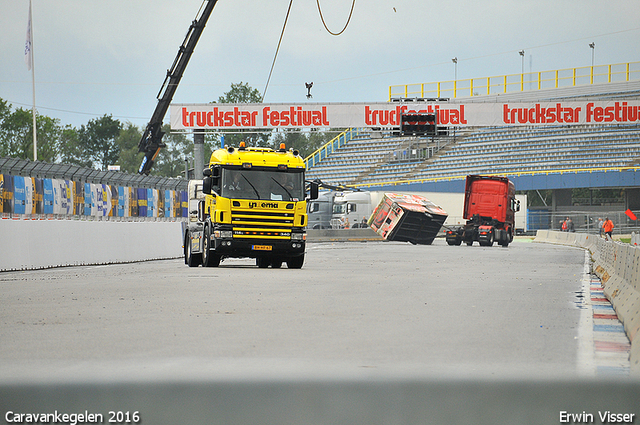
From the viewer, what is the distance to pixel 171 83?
1847 inches

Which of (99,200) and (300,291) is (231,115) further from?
(300,291)

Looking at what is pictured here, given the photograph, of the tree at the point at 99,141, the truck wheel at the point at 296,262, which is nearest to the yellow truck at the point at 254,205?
the truck wheel at the point at 296,262

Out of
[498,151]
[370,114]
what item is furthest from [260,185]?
[498,151]

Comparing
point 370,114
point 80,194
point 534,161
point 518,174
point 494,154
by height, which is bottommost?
point 80,194

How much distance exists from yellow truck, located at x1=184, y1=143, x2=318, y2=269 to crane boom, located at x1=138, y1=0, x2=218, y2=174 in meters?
27.3

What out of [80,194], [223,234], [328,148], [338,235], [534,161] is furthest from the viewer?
[328,148]

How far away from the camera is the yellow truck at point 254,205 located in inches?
765

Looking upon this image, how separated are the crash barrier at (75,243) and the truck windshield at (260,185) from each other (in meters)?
3.74

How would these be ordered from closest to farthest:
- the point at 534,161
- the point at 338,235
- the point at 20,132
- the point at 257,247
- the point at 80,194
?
the point at 257,247
the point at 80,194
the point at 338,235
the point at 534,161
the point at 20,132

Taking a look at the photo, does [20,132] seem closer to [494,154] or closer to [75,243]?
[494,154]

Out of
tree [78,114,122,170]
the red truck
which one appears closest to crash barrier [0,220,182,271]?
the red truck

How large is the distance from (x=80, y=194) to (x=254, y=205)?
10722mm

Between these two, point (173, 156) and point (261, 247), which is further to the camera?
point (173, 156)

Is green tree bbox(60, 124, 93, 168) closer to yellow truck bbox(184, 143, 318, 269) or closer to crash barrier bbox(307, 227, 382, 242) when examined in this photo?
crash barrier bbox(307, 227, 382, 242)
